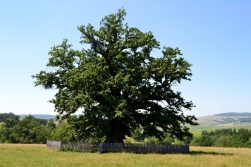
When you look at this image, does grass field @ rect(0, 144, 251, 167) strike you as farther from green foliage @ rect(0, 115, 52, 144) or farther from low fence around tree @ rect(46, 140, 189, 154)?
green foliage @ rect(0, 115, 52, 144)

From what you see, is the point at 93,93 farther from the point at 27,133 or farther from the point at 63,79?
the point at 27,133

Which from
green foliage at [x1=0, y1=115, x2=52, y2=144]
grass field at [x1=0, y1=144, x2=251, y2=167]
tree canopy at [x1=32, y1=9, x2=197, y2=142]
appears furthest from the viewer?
green foliage at [x1=0, y1=115, x2=52, y2=144]

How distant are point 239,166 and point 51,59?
31772mm

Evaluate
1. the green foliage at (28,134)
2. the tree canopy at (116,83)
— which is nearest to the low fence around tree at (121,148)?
the tree canopy at (116,83)

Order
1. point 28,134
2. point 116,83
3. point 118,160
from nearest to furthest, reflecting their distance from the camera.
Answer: point 118,160, point 116,83, point 28,134

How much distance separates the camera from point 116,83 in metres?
42.3

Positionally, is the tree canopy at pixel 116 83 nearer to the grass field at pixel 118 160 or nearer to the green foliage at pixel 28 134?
the grass field at pixel 118 160

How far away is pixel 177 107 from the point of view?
48062mm

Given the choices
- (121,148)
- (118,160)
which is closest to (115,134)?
(121,148)

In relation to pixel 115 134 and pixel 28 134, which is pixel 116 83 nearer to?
pixel 115 134

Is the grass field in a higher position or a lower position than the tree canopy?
lower

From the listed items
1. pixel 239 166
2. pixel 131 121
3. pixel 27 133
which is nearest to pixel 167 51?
pixel 131 121

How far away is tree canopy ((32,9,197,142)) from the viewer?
4244 centimetres

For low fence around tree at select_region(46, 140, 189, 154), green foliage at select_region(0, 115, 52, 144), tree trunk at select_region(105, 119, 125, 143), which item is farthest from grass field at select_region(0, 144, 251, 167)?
green foliage at select_region(0, 115, 52, 144)
